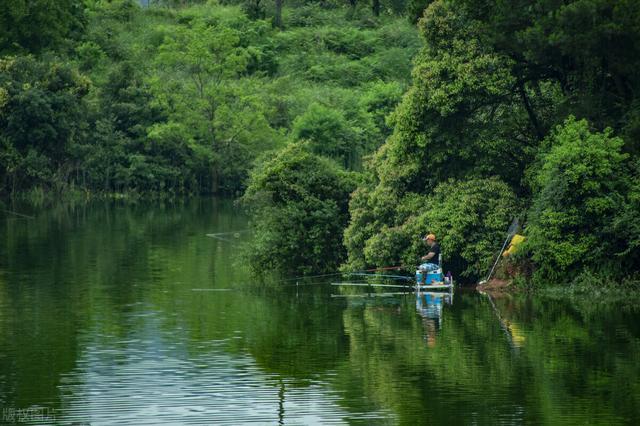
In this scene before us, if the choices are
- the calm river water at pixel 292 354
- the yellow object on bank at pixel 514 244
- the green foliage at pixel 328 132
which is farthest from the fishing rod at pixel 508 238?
the green foliage at pixel 328 132

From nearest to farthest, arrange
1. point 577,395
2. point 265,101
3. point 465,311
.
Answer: point 577,395
point 465,311
point 265,101

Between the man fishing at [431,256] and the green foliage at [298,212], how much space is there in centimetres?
619

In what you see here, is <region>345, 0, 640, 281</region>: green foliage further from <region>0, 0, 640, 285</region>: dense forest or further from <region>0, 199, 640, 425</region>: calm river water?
<region>0, 199, 640, 425</region>: calm river water

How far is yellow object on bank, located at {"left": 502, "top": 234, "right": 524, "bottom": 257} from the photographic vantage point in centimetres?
3847

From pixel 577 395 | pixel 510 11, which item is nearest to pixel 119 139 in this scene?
pixel 510 11

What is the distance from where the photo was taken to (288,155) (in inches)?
1784

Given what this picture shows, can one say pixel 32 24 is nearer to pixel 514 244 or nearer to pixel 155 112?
pixel 155 112

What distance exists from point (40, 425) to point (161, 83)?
78.0m

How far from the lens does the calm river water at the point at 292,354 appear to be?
22.7 m

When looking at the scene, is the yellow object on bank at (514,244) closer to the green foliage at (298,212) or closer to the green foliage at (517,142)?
the green foliage at (517,142)

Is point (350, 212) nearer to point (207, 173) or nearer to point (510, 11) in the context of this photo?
point (510, 11)

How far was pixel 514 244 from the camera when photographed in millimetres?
38750

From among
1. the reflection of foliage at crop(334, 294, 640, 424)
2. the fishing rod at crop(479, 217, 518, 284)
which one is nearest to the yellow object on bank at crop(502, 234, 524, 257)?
the fishing rod at crop(479, 217, 518, 284)

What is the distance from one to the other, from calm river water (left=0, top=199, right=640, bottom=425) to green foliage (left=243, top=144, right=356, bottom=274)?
1741mm
